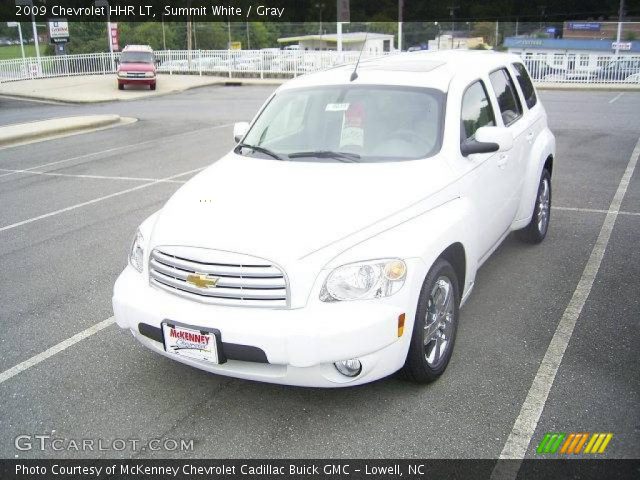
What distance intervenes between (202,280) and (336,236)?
0.77m

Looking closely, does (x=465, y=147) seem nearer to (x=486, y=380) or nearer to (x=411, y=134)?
(x=411, y=134)

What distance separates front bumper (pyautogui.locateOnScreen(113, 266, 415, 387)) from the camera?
10.8 ft

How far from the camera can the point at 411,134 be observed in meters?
4.56

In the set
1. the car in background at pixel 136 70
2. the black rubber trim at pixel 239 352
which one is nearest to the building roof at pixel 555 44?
the car in background at pixel 136 70

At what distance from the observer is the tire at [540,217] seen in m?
6.27

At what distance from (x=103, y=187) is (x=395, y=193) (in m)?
6.98

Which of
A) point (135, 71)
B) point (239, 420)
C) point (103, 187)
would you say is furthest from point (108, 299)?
point (135, 71)

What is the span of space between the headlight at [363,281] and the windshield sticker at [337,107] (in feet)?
5.55

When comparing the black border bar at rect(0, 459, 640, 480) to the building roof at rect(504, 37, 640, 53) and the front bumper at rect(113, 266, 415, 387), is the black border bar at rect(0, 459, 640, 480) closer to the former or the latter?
the front bumper at rect(113, 266, 415, 387)

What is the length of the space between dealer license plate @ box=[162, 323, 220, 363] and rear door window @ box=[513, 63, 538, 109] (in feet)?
13.8

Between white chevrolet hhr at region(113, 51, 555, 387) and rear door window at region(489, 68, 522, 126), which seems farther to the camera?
rear door window at region(489, 68, 522, 126)

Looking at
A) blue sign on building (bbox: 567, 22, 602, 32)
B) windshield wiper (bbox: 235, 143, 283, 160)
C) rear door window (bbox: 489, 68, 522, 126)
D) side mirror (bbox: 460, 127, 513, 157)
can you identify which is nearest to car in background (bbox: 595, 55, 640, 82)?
rear door window (bbox: 489, 68, 522, 126)

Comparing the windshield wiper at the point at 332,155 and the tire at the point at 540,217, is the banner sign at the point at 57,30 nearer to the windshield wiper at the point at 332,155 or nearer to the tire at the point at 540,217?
the tire at the point at 540,217

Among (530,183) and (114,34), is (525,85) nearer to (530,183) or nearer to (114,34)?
(530,183)
